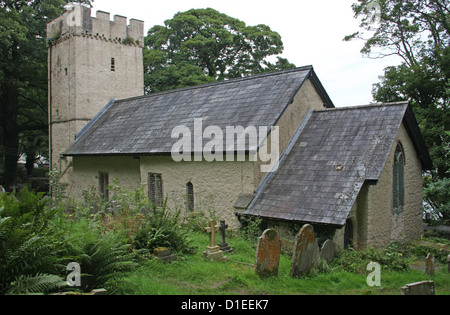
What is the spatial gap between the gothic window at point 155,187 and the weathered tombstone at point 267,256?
8.44 m

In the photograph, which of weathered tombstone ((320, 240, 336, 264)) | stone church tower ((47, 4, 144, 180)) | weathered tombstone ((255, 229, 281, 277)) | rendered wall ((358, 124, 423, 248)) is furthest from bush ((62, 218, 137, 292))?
stone church tower ((47, 4, 144, 180))

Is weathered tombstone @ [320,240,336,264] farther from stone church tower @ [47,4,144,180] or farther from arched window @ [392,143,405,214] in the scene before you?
stone church tower @ [47,4,144,180]

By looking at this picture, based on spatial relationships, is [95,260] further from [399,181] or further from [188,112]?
[188,112]

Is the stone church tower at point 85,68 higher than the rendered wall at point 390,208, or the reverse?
the stone church tower at point 85,68

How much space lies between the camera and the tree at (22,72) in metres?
27.4

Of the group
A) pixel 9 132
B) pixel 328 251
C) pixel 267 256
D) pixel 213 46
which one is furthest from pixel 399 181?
pixel 9 132

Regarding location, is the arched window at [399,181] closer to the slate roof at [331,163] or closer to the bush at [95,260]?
the slate roof at [331,163]

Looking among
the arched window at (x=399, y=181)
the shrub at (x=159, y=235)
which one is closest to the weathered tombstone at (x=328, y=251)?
the shrub at (x=159, y=235)

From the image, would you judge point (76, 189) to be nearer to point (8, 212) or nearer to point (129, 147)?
point (129, 147)

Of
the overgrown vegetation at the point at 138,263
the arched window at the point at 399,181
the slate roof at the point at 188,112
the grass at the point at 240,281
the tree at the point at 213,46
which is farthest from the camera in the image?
the tree at the point at 213,46

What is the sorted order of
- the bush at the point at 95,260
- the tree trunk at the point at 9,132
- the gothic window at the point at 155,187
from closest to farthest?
the bush at the point at 95,260 < the gothic window at the point at 155,187 < the tree trunk at the point at 9,132

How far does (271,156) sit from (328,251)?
4583mm

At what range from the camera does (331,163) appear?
12469mm
